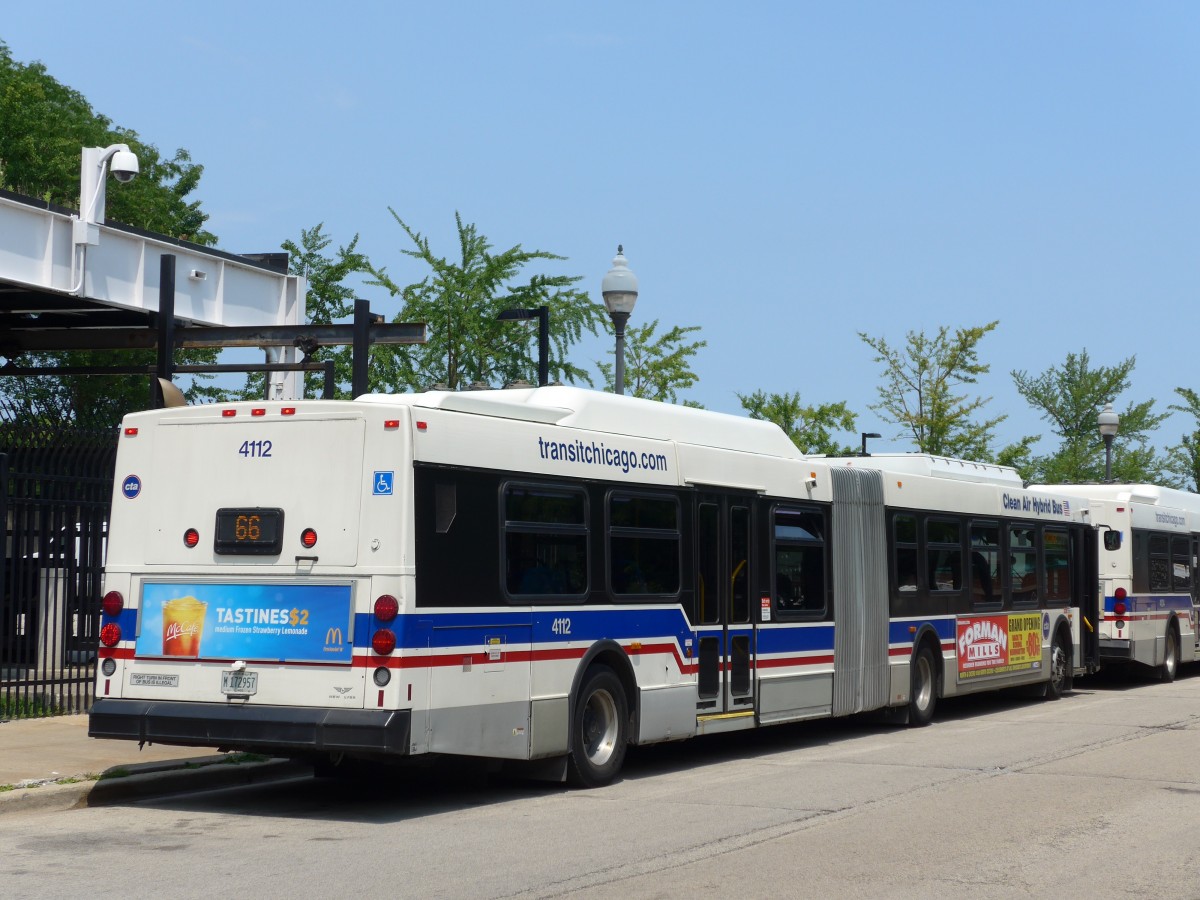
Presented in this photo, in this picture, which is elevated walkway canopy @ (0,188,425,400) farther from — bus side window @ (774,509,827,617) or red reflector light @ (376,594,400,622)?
red reflector light @ (376,594,400,622)

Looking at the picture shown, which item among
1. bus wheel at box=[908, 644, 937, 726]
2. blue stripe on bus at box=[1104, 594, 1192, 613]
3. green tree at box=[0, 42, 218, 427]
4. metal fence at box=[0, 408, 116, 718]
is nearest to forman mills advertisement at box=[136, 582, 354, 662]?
metal fence at box=[0, 408, 116, 718]

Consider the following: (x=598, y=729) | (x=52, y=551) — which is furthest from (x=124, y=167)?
(x=598, y=729)

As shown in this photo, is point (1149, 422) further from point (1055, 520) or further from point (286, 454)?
point (286, 454)

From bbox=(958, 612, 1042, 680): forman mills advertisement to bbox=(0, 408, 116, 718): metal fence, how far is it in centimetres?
1038

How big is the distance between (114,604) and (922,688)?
34.5 feet

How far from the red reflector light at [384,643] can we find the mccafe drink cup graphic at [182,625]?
1493 millimetres

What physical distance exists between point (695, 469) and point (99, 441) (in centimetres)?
642

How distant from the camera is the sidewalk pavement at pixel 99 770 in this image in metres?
11.5

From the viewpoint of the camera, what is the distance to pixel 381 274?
112 ft

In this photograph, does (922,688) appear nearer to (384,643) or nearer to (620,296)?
(620,296)

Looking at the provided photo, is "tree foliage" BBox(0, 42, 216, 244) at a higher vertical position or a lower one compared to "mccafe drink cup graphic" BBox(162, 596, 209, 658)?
higher

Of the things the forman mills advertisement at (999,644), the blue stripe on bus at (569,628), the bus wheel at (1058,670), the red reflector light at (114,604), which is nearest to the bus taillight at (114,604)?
the red reflector light at (114,604)

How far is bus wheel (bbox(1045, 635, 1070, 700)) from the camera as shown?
22906 millimetres

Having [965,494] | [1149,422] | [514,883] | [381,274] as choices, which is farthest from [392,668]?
[1149,422]
